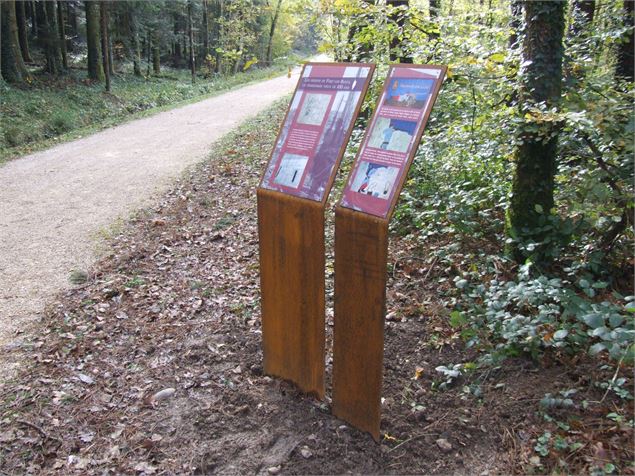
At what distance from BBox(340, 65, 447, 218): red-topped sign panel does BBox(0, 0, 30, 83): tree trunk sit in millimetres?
19420

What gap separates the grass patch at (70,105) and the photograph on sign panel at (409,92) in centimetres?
732

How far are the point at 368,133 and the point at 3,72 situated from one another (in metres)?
20.1

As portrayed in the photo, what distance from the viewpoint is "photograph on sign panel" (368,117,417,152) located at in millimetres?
2797

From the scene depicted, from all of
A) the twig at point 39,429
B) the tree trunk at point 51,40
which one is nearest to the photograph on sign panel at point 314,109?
the twig at point 39,429

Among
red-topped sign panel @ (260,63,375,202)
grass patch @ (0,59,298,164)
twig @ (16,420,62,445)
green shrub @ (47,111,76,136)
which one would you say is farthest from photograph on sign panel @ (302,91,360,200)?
green shrub @ (47,111,76,136)

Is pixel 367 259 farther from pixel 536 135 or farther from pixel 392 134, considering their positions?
pixel 536 135

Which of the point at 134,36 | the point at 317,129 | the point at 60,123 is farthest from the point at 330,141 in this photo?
the point at 134,36

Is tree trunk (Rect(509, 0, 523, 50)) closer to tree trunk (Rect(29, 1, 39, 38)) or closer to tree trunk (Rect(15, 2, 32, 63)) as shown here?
tree trunk (Rect(15, 2, 32, 63))

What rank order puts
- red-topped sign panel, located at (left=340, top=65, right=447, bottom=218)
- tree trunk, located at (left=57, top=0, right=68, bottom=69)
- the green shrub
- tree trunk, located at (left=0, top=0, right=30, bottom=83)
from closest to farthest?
red-topped sign panel, located at (left=340, top=65, right=447, bottom=218) < the green shrub < tree trunk, located at (left=0, top=0, right=30, bottom=83) < tree trunk, located at (left=57, top=0, right=68, bottom=69)

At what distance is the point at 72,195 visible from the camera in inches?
347

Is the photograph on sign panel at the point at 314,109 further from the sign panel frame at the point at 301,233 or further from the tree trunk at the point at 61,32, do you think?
the tree trunk at the point at 61,32

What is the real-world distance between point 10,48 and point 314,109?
19678mm

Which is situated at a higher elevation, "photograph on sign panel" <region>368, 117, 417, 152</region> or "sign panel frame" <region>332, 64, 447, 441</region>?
"photograph on sign panel" <region>368, 117, 417, 152</region>

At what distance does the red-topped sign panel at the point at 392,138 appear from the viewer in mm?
2762
